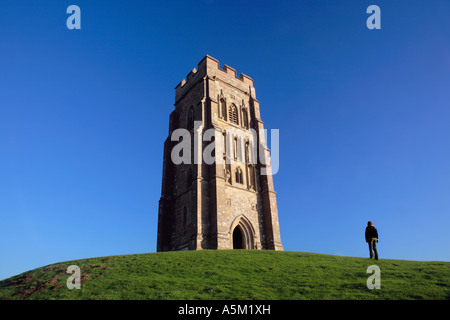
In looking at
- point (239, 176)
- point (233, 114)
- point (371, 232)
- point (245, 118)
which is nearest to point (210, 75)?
point (233, 114)

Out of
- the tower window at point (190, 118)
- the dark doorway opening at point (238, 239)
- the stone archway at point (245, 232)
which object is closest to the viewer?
the stone archway at point (245, 232)

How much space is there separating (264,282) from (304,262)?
17.2 feet

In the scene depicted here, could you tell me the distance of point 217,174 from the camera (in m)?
26.1

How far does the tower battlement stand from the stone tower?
0.13m

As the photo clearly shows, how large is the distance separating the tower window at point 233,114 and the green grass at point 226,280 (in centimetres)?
1813

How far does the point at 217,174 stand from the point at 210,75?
12529 mm

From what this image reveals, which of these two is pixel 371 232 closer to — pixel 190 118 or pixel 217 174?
pixel 217 174

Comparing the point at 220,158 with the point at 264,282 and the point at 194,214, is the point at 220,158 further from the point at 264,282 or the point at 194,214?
the point at 264,282

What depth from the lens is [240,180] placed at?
2959 cm

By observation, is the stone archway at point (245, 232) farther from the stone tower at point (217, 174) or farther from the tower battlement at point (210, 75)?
the tower battlement at point (210, 75)

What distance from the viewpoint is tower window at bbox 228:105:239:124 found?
32.3 meters

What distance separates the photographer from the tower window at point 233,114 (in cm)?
3232

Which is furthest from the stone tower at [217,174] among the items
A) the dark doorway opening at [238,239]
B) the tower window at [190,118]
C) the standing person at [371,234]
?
the standing person at [371,234]
